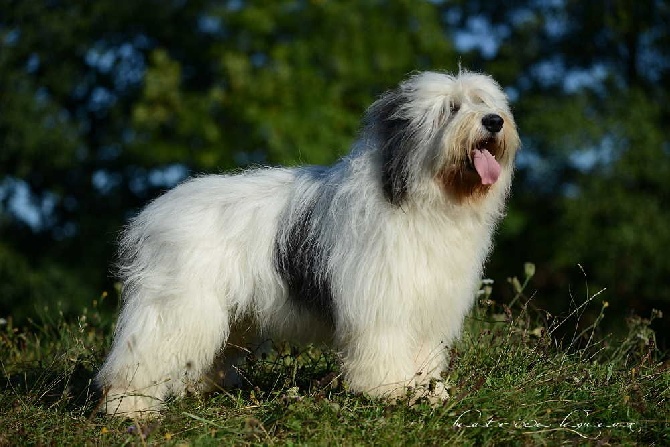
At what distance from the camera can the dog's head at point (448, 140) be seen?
5.00 m

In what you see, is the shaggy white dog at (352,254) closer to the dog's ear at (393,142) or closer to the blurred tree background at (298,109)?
the dog's ear at (393,142)

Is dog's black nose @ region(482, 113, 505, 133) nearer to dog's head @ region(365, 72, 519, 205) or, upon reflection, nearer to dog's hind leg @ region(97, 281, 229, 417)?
dog's head @ region(365, 72, 519, 205)

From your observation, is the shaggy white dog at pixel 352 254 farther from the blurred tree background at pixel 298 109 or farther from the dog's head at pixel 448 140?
the blurred tree background at pixel 298 109

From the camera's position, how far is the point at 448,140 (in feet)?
16.2

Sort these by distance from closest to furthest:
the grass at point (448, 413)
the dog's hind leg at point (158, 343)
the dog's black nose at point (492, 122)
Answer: the grass at point (448, 413)
the dog's black nose at point (492, 122)
the dog's hind leg at point (158, 343)

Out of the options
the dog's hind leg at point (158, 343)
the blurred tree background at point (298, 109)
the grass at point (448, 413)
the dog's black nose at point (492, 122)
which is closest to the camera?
the grass at point (448, 413)

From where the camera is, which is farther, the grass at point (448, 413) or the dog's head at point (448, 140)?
the dog's head at point (448, 140)

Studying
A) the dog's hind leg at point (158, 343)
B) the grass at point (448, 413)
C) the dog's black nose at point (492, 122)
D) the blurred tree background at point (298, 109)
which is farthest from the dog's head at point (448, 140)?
the blurred tree background at point (298, 109)

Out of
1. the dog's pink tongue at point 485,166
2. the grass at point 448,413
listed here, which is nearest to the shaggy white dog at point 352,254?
the dog's pink tongue at point 485,166

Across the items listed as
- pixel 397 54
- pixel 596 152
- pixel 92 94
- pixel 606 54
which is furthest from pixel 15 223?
pixel 606 54

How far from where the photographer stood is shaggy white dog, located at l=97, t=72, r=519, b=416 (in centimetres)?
506

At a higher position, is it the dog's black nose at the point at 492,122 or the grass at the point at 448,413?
the dog's black nose at the point at 492,122

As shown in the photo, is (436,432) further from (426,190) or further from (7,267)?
(7,267)

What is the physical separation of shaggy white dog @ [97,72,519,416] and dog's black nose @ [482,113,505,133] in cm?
1
